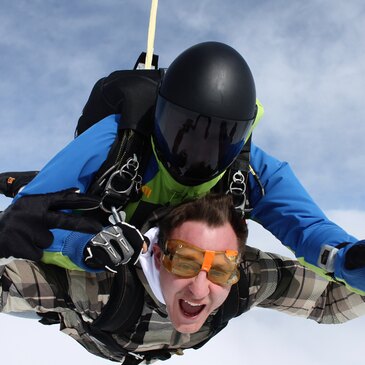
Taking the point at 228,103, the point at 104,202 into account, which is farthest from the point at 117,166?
the point at 228,103

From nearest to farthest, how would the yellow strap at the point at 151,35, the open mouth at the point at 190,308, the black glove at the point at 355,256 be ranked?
the black glove at the point at 355,256, the open mouth at the point at 190,308, the yellow strap at the point at 151,35

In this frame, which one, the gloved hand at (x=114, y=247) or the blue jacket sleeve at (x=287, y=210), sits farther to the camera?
the blue jacket sleeve at (x=287, y=210)

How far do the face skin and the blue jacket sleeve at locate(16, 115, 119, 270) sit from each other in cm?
40

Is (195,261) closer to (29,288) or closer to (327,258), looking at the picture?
(327,258)

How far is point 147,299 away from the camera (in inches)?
105

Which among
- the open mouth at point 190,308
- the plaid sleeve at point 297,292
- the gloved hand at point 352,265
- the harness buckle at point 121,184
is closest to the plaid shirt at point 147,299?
the plaid sleeve at point 297,292

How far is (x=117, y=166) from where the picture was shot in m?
2.53

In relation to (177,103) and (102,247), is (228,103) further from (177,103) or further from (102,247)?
(102,247)

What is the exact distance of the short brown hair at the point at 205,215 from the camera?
2541mm

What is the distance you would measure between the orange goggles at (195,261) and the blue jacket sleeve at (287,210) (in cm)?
39

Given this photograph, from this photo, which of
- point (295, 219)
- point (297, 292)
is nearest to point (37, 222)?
point (295, 219)

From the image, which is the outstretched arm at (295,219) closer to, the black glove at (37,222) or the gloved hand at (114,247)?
the gloved hand at (114,247)

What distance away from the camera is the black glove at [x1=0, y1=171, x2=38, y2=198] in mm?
3328

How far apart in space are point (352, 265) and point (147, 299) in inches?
38.3
